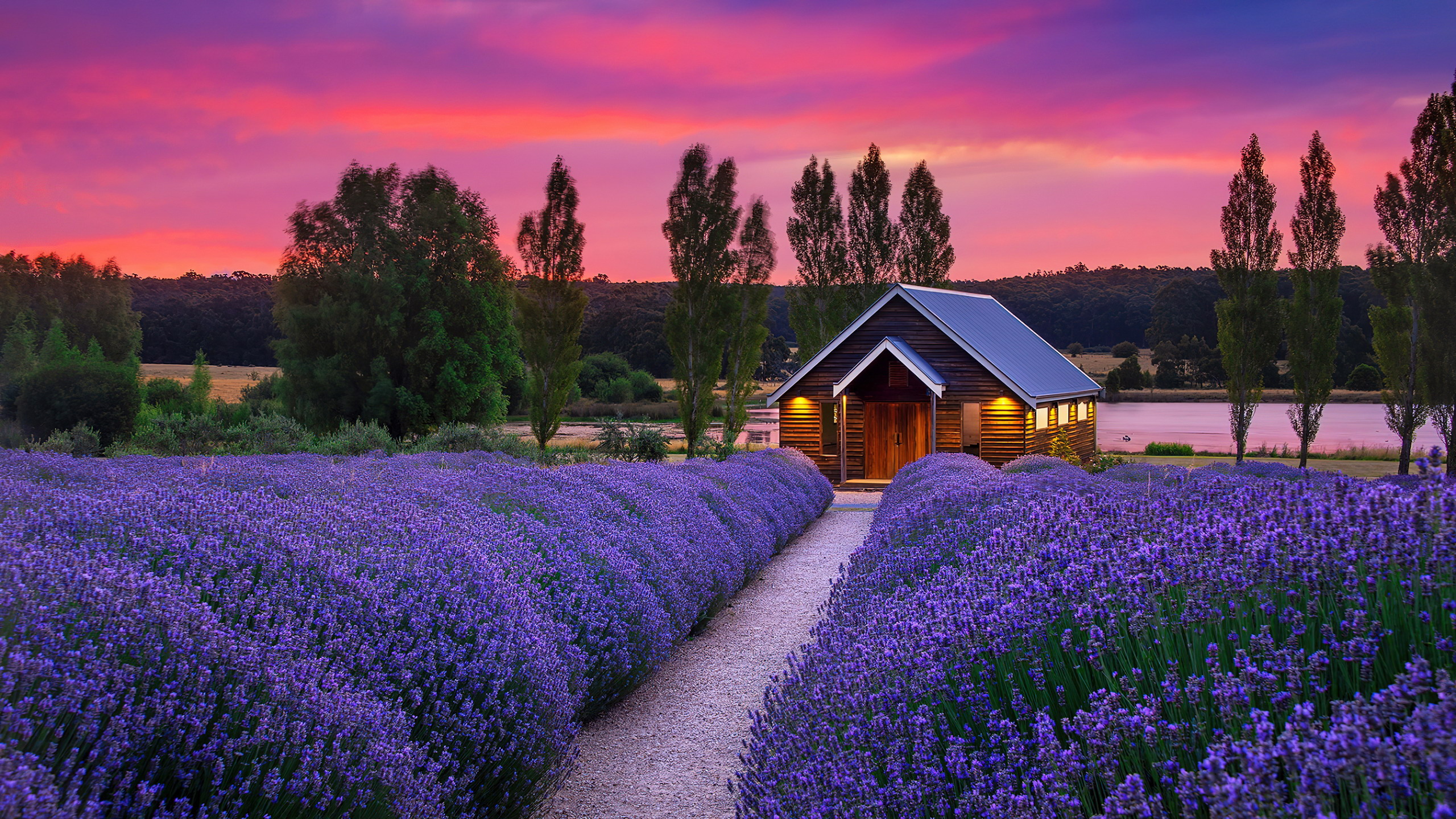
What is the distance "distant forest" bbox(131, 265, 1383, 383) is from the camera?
63.3 metres

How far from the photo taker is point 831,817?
294 cm

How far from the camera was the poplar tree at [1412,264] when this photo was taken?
79.8ft

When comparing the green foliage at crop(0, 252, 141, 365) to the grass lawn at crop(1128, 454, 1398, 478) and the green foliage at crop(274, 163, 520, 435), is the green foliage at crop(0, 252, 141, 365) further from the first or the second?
the grass lawn at crop(1128, 454, 1398, 478)

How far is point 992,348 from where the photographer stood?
23.4 metres

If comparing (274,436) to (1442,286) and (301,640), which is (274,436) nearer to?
(301,640)

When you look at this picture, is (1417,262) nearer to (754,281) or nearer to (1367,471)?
(1367,471)

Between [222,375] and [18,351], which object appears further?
[222,375]

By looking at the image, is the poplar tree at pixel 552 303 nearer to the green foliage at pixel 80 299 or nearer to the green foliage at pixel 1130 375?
the green foliage at pixel 80 299

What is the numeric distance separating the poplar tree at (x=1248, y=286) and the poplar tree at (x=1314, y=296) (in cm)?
90

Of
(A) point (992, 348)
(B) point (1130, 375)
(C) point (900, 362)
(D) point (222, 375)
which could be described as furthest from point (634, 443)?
(D) point (222, 375)

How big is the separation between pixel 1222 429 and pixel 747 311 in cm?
2314

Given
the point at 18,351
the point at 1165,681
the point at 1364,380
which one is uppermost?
the point at 18,351

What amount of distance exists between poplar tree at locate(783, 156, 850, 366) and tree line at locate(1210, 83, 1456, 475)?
13.5m

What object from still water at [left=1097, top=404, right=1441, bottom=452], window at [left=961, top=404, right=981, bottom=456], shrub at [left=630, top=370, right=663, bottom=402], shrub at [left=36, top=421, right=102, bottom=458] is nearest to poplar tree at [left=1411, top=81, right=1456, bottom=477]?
still water at [left=1097, top=404, right=1441, bottom=452]
